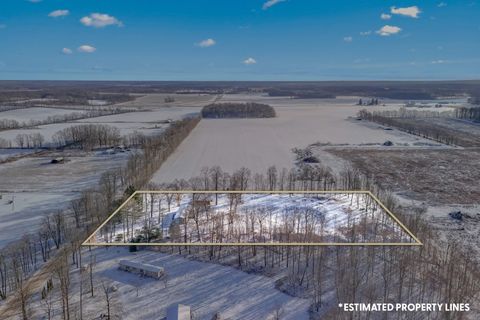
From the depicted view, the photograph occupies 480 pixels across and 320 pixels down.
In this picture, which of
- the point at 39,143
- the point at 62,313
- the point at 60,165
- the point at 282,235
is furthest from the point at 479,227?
the point at 39,143

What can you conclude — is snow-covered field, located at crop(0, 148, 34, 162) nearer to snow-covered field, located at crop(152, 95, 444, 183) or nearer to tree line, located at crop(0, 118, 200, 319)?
snow-covered field, located at crop(152, 95, 444, 183)

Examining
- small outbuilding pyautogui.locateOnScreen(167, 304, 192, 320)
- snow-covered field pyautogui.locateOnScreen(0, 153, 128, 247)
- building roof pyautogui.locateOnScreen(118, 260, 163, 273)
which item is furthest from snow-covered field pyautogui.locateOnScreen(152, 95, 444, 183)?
small outbuilding pyautogui.locateOnScreen(167, 304, 192, 320)

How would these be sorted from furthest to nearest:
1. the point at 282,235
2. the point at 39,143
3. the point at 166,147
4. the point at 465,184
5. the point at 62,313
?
1. the point at 39,143
2. the point at 166,147
3. the point at 465,184
4. the point at 282,235
5. the point at 62,313

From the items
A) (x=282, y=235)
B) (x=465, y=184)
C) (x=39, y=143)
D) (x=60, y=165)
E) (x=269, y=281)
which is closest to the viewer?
(x=269, y=281)

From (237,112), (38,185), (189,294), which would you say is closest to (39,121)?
(237,112)

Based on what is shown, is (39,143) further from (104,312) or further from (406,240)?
(406,240)

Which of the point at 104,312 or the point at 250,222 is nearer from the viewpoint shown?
the point at 104,312

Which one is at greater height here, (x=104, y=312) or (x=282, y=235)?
(x=282, y=235)
